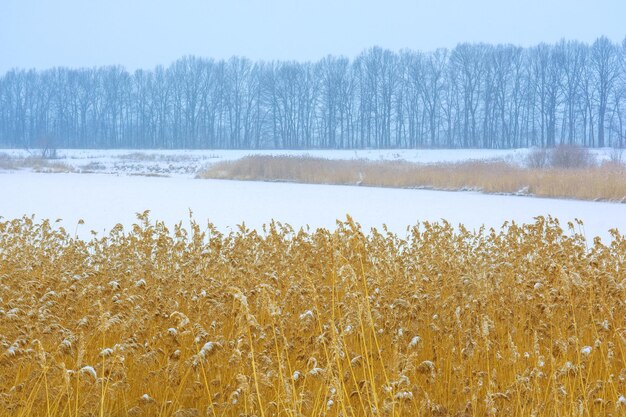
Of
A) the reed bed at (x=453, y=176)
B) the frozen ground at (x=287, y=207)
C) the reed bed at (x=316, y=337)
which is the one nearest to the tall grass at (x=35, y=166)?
the reed bed at (x=453, y=176)

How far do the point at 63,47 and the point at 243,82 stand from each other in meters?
119

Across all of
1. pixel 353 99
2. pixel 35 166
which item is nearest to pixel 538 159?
pixel 35 166

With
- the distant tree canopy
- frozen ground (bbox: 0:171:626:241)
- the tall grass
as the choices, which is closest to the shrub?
frozen ground (bbox: 0:171:626:241)

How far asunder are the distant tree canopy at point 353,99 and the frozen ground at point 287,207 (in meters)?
35.1

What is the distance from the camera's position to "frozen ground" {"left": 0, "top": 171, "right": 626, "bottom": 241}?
42.4ft

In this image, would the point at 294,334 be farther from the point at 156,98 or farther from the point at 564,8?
the point at 564,8

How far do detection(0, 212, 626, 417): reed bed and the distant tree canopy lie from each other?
1914 inches

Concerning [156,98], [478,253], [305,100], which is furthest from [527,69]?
[478,253]

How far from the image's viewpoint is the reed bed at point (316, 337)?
116 inches

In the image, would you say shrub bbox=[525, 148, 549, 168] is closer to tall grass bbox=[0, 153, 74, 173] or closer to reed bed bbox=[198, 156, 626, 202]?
reed bed bbox=[198, 156, 626, 202]

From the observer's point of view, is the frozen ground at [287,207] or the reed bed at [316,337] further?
the frozen ground at [287,207]

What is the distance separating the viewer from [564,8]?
189m

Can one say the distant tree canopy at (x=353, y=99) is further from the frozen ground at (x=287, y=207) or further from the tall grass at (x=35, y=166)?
the frozen ground at (x=287, y=207)

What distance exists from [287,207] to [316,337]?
12004 mm
